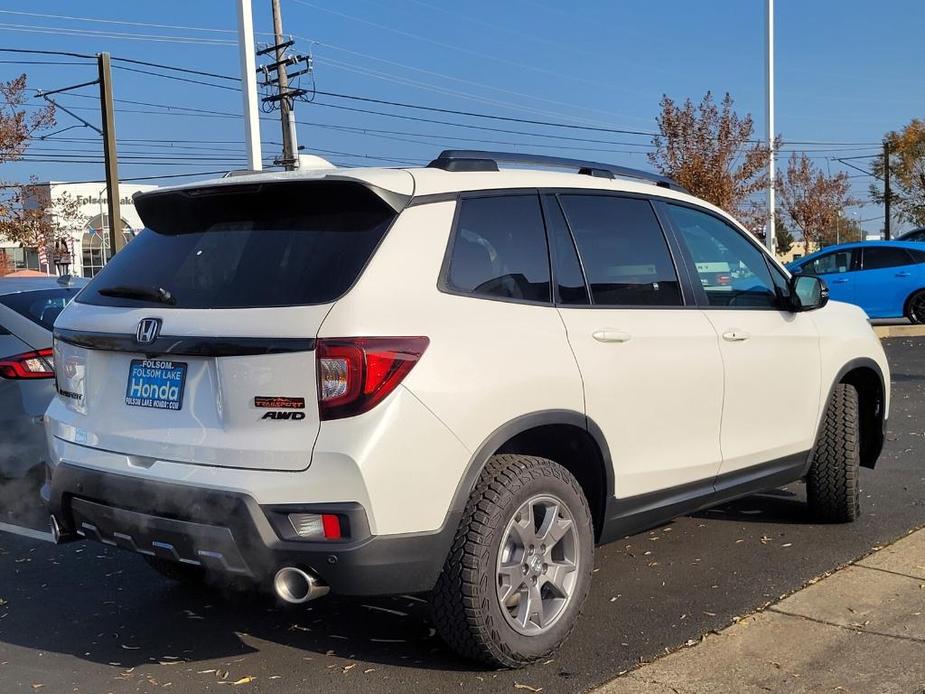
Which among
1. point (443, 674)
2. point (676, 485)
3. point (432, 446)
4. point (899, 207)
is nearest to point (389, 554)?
point (432, 446)

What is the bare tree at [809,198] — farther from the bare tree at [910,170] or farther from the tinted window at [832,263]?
the tinted window at [832,263]

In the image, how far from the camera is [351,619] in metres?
4.15

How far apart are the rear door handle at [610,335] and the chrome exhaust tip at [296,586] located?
1.41 metres

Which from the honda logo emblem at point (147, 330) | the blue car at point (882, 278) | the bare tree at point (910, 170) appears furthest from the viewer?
the bare tree at point (910, 170)

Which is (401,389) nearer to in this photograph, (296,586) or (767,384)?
(296,586)

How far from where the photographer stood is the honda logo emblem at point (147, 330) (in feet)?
10.9

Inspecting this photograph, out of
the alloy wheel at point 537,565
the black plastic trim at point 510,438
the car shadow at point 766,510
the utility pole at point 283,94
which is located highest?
the utility pole at point 283,94

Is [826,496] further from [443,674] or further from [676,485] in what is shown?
[443,674]

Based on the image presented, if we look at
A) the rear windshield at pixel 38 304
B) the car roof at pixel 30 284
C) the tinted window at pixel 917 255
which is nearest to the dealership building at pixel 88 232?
the tinted window at pixel 917 255

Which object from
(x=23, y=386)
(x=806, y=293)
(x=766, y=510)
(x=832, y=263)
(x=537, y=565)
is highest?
(x=832, y=263)

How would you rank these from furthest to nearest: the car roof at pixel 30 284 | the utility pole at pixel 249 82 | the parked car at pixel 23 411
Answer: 1. the utility pole at pixel 249 82
2. the car roof at pixel 30 284
3. the parked car at pixel 23 411

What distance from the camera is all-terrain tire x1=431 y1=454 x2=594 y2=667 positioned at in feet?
10.7

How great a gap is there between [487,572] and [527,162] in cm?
172

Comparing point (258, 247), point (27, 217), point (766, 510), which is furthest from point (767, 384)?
point (27, 217)
